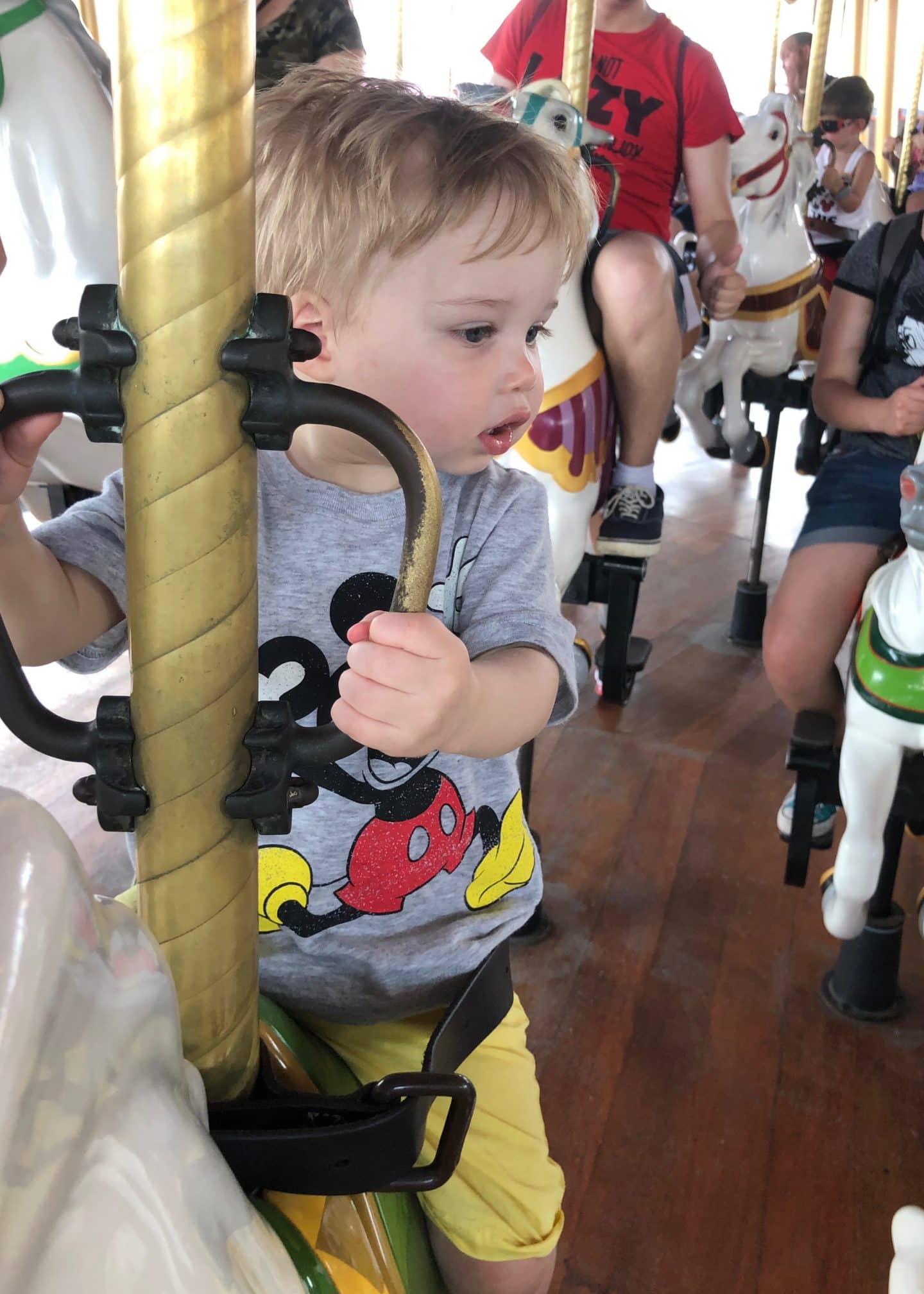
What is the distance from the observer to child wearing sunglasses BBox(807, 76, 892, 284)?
3537mm

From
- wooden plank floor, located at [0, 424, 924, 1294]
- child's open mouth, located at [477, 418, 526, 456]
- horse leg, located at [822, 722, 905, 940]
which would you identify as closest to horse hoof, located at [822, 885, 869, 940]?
horse leg, located at [822, 722, 905, 940]

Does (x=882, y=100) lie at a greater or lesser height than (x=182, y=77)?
lesser

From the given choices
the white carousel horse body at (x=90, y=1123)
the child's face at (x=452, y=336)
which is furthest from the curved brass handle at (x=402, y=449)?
the child's face at (x=452, y=336)

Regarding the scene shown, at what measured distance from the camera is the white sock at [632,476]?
1.74 m

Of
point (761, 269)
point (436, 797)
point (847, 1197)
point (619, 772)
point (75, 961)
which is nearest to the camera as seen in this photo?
point (75, 961)

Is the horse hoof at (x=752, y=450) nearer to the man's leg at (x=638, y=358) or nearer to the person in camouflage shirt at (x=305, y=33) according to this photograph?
the man's leg at (x=638, y=358)

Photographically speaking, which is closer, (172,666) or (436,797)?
(172,666)

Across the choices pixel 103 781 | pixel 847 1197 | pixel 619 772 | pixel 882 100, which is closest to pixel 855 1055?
pixel 847 1197

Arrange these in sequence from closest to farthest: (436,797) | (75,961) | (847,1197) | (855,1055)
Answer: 1. (75,961)
2. (436,797)
3. (847,1197)
4. (855,1055)

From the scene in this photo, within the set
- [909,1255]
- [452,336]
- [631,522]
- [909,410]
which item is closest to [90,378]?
[452,336]

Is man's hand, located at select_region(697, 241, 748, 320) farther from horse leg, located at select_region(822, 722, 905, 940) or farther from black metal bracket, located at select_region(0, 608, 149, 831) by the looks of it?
black metal bracket, located at select_region(0, 608, 149, 831)

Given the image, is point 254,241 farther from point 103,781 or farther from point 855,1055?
point 855,1055

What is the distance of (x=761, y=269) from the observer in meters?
2.46

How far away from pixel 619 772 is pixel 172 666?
1.62m
